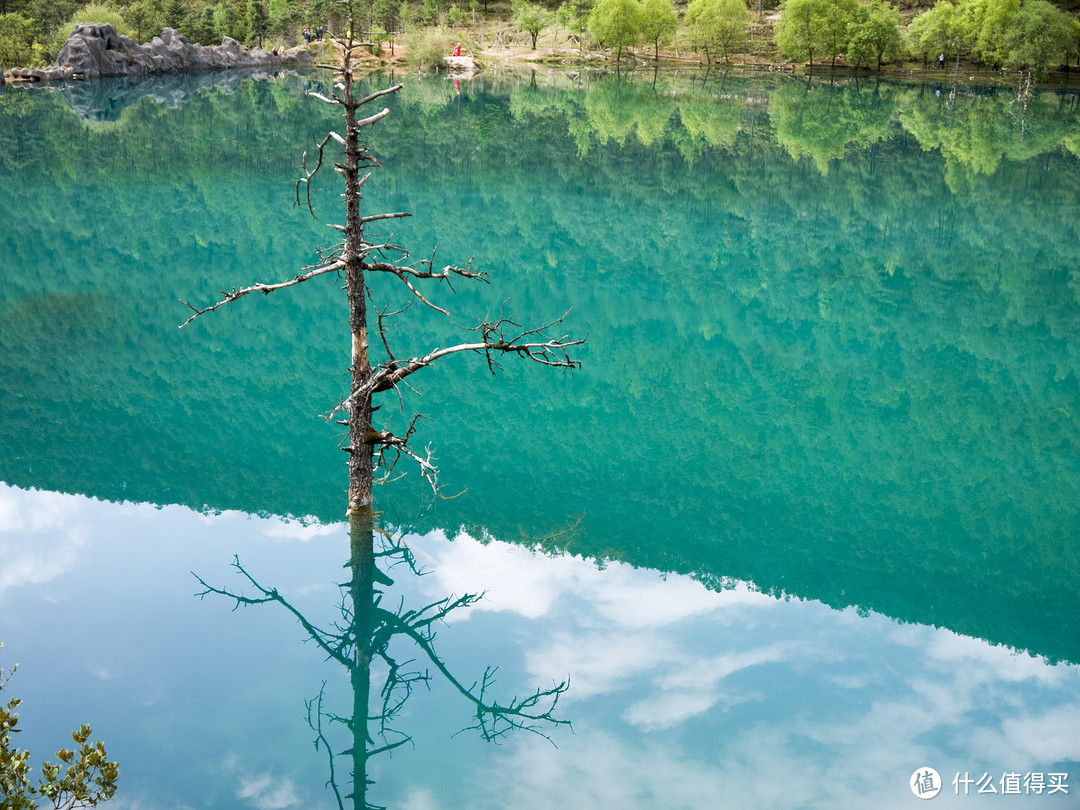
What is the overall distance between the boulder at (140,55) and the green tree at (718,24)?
4769 centimetres

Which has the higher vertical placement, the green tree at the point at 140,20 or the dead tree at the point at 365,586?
the green tree at the point at 140,20

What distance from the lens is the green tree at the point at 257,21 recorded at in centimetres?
11456

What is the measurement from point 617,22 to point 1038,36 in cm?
4328

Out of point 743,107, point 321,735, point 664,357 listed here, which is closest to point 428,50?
point 743,107

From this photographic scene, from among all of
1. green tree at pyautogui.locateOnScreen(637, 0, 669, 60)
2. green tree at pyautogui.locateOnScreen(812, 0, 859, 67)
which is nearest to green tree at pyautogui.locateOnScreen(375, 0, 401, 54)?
green tree at pyautogui.locateOnScreen(637, 0, 669, 60)

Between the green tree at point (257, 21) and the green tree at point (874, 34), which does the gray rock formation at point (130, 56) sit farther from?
the green tree at point (874, 34)

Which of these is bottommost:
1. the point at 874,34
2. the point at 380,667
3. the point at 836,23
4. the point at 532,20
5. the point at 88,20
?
the point at 380,667

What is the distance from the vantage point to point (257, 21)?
115312mm

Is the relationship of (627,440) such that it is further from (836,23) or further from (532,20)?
(532,20)

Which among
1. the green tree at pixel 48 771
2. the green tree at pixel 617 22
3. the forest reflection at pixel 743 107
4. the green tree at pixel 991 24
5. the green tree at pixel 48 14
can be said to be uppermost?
the green tree at pixel 617 22

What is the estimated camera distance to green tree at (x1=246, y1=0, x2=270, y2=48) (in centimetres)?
11456

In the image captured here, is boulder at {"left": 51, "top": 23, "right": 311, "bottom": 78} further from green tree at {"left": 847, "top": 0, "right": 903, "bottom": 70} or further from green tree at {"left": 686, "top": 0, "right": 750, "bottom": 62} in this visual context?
green tree at {"left": 847, "top": 0, "right": 903, "bottom": 70}

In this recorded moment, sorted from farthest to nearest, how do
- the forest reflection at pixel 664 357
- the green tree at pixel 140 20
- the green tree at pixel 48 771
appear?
the green tree at pixel 140 20 → the forest reflection at pixel 664 357 → the green tree at pixel 48 771

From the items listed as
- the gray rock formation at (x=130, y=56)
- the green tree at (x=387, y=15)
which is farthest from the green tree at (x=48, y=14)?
the green tree at (x=387, y=15)
